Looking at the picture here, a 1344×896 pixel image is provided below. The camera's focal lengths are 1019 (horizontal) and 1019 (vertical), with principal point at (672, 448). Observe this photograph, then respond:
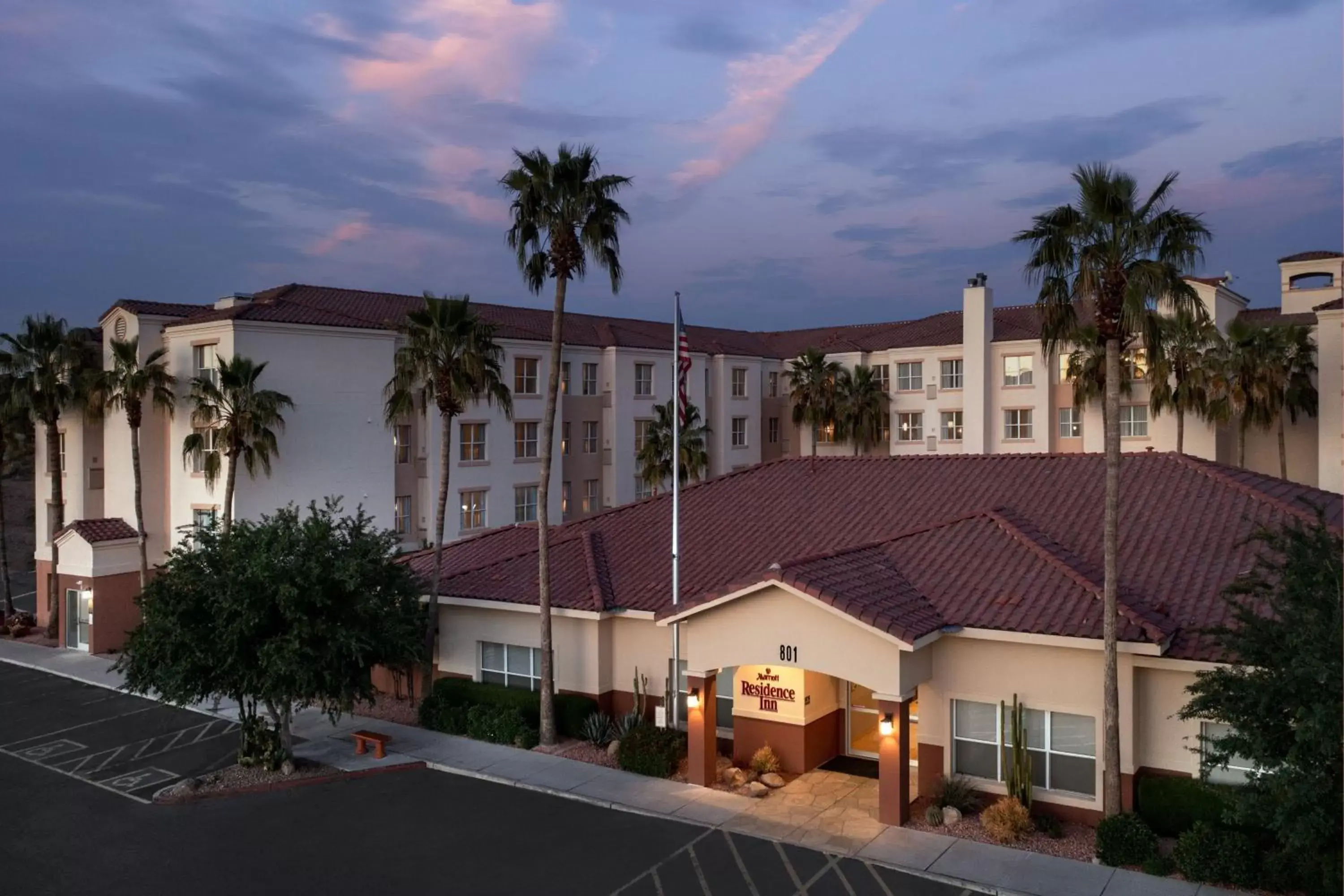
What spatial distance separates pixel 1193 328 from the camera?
40406 mm

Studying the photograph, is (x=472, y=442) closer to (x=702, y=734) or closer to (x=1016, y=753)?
(x=702, y=734)

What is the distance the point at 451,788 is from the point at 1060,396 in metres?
39.5

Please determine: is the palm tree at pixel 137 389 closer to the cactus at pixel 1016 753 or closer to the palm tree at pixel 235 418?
the palm tree at pixel 235 418

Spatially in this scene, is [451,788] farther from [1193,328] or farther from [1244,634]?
[1193,328]

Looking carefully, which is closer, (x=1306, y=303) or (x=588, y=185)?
(x=588, y=185)

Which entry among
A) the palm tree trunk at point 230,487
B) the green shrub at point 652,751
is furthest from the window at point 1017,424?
the palm tree trunk at point 230,487

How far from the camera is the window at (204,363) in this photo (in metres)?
34.7

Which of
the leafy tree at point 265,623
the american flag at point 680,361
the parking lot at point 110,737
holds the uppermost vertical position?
the american flag at point 680,361

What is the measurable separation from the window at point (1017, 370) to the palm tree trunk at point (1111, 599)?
36283 mm

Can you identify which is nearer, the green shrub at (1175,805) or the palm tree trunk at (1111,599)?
the palm tree trunk at (1111,599)

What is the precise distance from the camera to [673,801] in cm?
1934

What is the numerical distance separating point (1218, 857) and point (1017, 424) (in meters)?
38.9

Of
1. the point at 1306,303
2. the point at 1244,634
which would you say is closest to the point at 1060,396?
the point at 1306,303

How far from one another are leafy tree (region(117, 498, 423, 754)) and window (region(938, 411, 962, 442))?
129 feet
